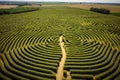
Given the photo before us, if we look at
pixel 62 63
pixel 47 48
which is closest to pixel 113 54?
pixel 62 63

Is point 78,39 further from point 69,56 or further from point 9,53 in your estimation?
point 9,53

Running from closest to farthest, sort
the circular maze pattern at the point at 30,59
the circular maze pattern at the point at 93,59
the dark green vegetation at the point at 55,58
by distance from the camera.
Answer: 1. the circular maze pattern at the point at 30,59
2. the dark green vegetation at the point at 55,58
3. the circular maze pattern at the point at 93,59

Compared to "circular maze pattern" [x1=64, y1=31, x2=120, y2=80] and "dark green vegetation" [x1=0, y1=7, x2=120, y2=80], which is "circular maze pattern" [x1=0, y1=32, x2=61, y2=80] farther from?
"circular maze pattern" [x1=64, y1=31, x2=120, y2=80]

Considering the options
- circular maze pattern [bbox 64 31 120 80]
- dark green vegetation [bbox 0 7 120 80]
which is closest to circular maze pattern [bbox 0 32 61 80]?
dark green vegetation [bbox 0 7 120 80]

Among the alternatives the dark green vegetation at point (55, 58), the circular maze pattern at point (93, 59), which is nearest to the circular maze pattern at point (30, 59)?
the dark green vegetation at point (55, 58)

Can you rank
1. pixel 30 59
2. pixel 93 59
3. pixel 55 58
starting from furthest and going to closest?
1. pixel 55 58
2. pixel 93 59
3. pixel 30 59

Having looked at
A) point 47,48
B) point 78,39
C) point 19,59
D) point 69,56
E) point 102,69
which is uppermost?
point 78,39

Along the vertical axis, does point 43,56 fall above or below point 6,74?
A: above

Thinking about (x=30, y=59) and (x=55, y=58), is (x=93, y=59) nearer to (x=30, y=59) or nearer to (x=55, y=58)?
(x=55, y=58)

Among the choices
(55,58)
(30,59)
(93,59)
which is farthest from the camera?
(55,58)

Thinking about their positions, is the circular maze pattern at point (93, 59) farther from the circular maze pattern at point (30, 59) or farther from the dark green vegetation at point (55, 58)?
the circular maze pattern at point (30, 59)

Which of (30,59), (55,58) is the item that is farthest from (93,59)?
(30,59)
